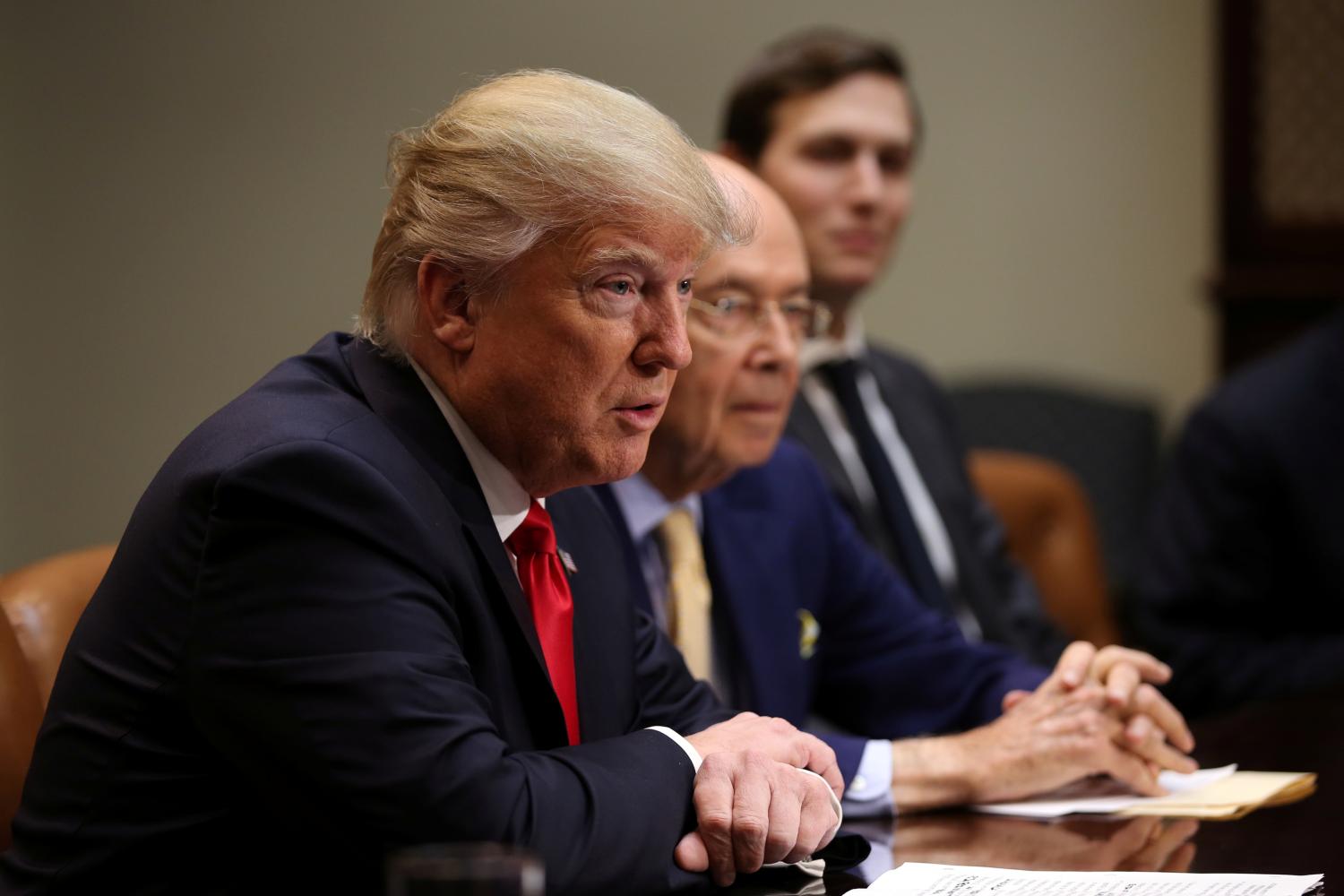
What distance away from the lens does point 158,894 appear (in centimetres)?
125

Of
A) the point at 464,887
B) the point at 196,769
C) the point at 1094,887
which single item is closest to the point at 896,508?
the point at 1094,887

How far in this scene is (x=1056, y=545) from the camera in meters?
3.44

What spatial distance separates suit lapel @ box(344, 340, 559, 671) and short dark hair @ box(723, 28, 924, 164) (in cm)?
190

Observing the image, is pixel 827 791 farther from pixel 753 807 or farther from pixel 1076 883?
pixel 1076 883

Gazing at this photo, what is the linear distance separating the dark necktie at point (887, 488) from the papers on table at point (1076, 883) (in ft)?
4.60

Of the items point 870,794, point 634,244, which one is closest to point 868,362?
point 870,794

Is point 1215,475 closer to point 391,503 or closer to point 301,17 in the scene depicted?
point 391,503

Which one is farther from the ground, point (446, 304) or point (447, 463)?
point (446, 304)

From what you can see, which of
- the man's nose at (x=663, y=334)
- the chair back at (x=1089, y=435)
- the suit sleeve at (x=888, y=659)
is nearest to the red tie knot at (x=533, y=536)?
the man's nose at (x=663, y=334)

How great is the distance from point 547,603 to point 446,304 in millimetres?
285

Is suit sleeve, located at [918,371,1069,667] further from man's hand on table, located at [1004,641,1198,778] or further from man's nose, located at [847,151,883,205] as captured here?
man's hand on table, located at [1004,641,1198,778]

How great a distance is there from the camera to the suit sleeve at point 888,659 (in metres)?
2.15

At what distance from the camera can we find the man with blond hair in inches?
45.9

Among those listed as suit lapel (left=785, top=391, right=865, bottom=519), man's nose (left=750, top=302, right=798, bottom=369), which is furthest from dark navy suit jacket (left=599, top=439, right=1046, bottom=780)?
suit lapel (left=785, top=391, right=865, bottom=519)
